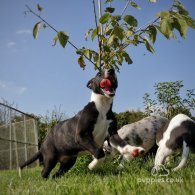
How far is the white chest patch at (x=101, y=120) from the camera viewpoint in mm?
4785

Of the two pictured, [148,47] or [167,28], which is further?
[148,47]

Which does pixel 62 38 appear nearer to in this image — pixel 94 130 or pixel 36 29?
pixel 36 29

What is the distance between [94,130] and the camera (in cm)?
477

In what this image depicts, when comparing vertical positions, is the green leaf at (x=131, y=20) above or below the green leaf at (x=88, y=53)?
above

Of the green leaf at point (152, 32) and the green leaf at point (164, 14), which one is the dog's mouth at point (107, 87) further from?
the green leaf at point (164, 14)

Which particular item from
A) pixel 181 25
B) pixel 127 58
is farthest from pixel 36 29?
pixel 181 25

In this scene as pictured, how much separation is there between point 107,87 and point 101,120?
0.48 meters

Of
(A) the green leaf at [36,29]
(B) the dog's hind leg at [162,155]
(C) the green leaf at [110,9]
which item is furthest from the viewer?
(B) the dog's hind leg at [162,155]

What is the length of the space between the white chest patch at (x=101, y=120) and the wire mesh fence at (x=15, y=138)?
932 cm

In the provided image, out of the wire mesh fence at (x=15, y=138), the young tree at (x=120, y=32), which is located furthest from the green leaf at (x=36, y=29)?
the wire mesh fence at (x=15, y=138)

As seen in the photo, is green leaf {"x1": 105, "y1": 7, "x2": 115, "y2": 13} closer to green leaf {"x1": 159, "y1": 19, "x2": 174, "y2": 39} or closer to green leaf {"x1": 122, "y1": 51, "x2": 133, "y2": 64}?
green leaf {"x1": 122, "y1": 51, "x2": 133, "y2": 64}

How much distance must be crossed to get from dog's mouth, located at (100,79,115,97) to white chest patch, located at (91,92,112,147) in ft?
0.58

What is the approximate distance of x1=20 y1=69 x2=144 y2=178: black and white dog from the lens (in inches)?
178

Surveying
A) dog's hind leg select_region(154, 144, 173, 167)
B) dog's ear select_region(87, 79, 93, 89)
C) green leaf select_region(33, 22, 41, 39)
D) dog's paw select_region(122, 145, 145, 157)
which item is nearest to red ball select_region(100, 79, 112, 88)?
dog's ear select_region(87, 79, 93, 89)
